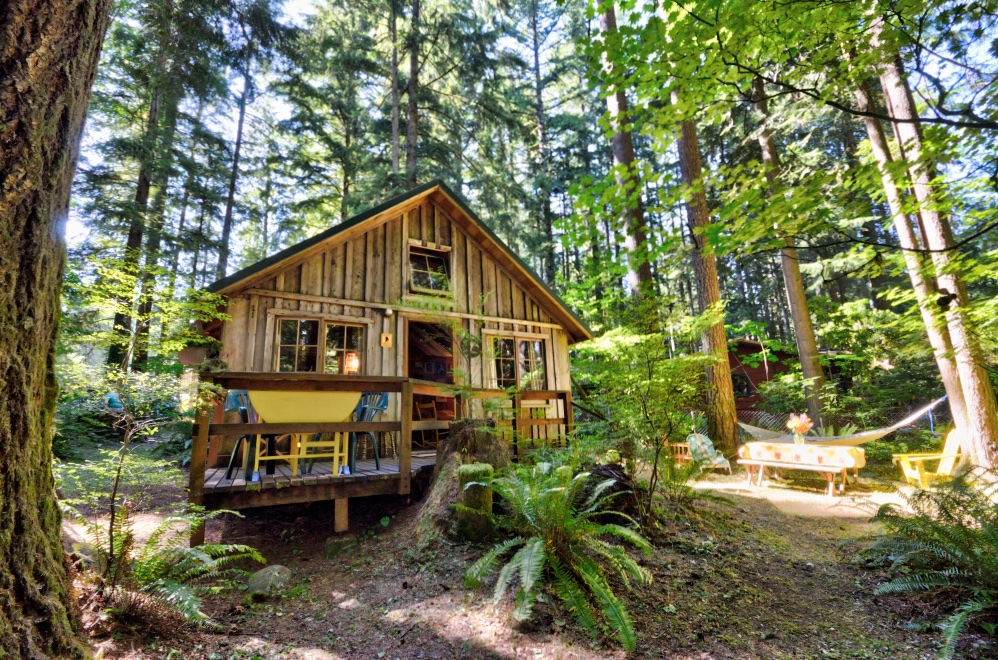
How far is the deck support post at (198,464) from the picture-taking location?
3553 mm

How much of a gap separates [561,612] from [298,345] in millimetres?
5862

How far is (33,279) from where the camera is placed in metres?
1.63

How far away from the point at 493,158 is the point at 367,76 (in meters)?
5.33

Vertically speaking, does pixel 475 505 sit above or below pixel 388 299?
below

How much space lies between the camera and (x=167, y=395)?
276 cm

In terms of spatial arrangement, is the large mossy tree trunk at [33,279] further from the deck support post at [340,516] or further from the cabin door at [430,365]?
the cabin door at [430,365]

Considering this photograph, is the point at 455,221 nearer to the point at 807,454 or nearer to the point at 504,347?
the point at 504,347

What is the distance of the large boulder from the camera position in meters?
3.12

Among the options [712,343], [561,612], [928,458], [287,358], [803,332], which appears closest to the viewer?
[561,612]

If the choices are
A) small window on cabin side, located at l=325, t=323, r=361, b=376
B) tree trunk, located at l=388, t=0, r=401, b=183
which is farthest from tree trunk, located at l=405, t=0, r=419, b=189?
small window on cabin side, located at l=325, t=323, r=361, b=376

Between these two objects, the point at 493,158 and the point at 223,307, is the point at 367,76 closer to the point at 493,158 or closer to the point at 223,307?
the point at 493,158

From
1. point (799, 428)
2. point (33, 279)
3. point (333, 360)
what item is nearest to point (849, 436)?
point (799, 428)

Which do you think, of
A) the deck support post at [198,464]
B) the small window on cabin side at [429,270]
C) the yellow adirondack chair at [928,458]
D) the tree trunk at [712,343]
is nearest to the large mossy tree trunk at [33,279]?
the deck support post at [198,464]

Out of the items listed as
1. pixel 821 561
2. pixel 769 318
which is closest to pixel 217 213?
pixel 821 561
